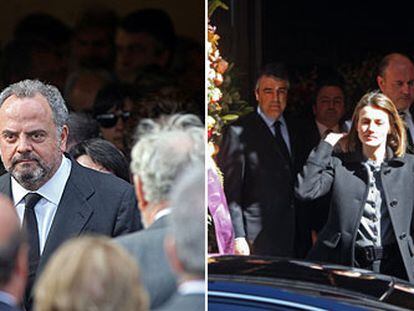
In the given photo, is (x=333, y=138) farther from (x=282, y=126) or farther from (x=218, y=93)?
(x=218, y=93)

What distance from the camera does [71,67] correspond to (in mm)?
3094

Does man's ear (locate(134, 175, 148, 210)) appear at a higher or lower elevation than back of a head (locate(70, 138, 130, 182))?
lower

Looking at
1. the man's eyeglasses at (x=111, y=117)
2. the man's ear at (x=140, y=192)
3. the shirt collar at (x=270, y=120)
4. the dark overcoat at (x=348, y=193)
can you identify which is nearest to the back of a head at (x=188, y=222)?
the man's ear at (x=140, y=192)

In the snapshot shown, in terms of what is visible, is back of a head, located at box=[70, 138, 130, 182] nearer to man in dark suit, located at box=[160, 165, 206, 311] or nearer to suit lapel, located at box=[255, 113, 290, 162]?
man in dark suit, located at box=[160, 165, 206, 311]

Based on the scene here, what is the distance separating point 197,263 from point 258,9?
1.43 m

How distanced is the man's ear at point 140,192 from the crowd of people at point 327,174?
1198mm

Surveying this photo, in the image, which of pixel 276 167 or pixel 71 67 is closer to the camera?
pixel 71 67

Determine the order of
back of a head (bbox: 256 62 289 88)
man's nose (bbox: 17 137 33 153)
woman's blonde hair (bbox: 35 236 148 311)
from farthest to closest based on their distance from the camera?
1. back of a head (bbox: 256 62 289 88)
2. man's nose (bbox: 17 137 33 153)
3. woman's blonde hair (bbox: 35 236 148 311)

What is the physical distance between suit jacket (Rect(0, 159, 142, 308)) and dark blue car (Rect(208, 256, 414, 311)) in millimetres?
505

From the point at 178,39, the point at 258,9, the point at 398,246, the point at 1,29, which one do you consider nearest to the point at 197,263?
the point at 178,39

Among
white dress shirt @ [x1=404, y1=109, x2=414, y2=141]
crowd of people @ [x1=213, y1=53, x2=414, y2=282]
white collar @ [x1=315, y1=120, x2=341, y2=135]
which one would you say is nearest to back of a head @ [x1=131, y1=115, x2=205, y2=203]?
crowd of people @ [x1=213, y1=53, x2=414, y2=282]

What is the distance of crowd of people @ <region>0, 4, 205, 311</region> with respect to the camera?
3.08m

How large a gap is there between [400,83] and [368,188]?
0.47 meters

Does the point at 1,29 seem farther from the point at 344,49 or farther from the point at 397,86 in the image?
the point at 397,86
